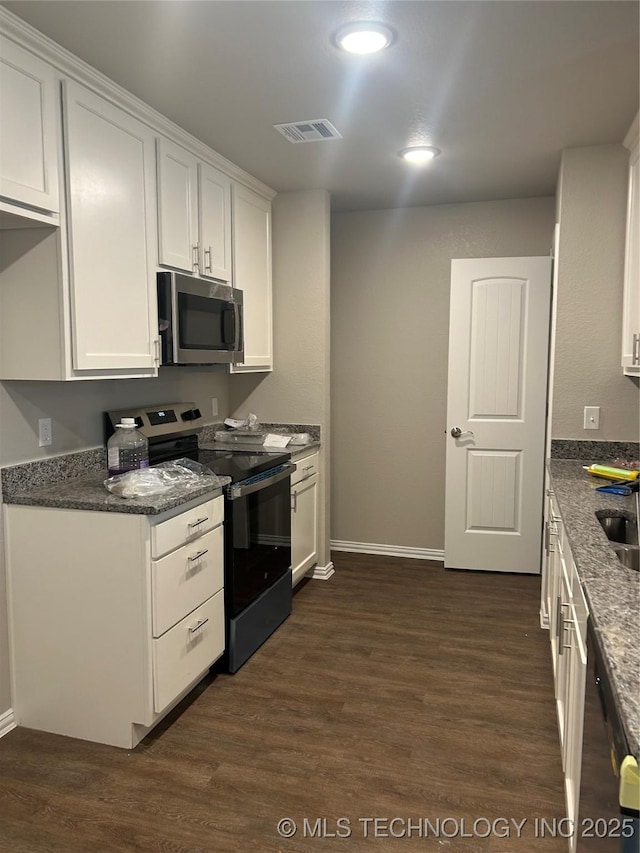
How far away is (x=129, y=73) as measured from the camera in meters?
2.29

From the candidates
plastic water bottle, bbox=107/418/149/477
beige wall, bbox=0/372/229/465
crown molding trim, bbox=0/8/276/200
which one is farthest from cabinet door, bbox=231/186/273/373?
plastic water bottle, bbox=107/418/149/477

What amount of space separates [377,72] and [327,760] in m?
2.45

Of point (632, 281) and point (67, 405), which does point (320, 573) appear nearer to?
point (67, 405)

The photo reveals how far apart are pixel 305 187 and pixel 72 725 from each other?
3075mm

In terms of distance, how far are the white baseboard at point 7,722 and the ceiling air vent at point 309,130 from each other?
2.63 meters

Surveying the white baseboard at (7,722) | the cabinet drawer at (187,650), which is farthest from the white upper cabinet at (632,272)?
the white baseboard at (7,722)

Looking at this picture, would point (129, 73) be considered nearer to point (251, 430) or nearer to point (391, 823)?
point (251, 430)

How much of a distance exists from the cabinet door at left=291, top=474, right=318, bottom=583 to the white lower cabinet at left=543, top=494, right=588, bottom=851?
5.03 feet

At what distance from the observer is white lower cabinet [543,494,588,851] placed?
1624 millimetres

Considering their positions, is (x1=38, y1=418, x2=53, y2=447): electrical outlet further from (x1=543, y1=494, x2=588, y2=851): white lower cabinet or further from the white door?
the white door

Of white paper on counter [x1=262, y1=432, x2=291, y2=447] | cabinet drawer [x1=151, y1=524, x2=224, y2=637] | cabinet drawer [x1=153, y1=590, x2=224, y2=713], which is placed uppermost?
white paper on counter [x1=262, y1=432, x2=291, y2=447]

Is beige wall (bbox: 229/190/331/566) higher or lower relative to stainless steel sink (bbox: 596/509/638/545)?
higher

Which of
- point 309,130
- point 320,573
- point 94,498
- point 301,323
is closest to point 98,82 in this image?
point 309,130

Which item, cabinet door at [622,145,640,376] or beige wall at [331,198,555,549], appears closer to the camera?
cabinet door at [622,145,640,376]
